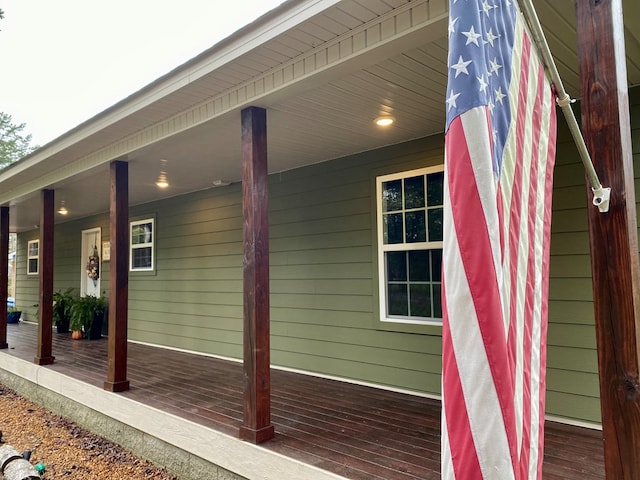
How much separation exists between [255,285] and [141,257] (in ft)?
18.3

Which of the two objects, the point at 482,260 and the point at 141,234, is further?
the point at 141,234

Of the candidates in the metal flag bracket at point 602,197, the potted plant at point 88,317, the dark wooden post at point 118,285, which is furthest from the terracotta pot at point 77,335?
the metal flag bracket at point 602,197

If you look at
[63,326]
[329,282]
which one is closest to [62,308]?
[63,326]

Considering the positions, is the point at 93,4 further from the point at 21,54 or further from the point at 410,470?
the point at 410,470

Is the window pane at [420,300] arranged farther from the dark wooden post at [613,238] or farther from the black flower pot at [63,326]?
the black flower pot at [63,326]

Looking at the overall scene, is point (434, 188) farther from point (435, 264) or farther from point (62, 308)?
point (62, 308)

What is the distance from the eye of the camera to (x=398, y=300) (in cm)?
436

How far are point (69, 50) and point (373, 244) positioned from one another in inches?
1598

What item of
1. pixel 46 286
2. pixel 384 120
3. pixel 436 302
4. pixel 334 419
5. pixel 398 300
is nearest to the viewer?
pixel 334 419

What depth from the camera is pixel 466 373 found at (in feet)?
2.73

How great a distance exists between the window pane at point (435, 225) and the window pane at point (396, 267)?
0.34 m

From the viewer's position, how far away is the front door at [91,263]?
9.24m

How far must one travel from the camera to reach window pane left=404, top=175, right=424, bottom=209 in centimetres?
418

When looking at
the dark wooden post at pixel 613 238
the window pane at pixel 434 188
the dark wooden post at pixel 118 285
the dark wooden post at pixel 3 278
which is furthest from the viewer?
the dark wooden post at pixel 3 278
